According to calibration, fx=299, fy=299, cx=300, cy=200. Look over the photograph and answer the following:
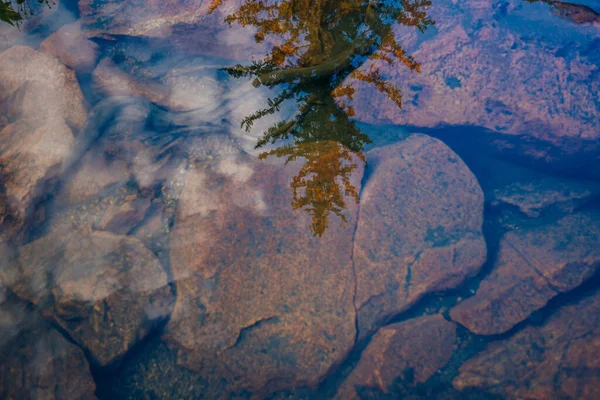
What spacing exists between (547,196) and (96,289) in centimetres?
796

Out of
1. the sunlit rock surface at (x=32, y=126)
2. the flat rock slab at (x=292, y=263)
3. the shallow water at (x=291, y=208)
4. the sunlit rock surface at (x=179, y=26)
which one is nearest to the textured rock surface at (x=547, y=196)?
the shallow water at (x=291, y=208)

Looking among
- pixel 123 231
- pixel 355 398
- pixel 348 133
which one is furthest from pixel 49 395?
pixel 348 133

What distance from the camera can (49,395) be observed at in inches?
142

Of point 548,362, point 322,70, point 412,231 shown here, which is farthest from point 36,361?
point 548,362

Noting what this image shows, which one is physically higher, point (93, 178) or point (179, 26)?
point (179, 26)

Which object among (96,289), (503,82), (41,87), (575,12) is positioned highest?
(41,87)

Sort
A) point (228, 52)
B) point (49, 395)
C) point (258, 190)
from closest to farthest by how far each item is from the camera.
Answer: point (49, 395) < point (258, 190) < point (228, 52)

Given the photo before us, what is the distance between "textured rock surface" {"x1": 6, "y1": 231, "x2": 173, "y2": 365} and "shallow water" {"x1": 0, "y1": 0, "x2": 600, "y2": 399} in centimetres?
3

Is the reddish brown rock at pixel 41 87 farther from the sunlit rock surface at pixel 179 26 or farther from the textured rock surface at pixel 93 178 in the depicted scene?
the sunlit rock surface at pixel 179 26

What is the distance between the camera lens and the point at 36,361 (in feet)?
12.2

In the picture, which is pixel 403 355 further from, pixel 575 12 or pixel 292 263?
pixel 575 12

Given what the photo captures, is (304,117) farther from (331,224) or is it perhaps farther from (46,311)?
(46,311)

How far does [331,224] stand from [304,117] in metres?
2.03

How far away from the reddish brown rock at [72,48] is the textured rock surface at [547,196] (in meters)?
8.10
